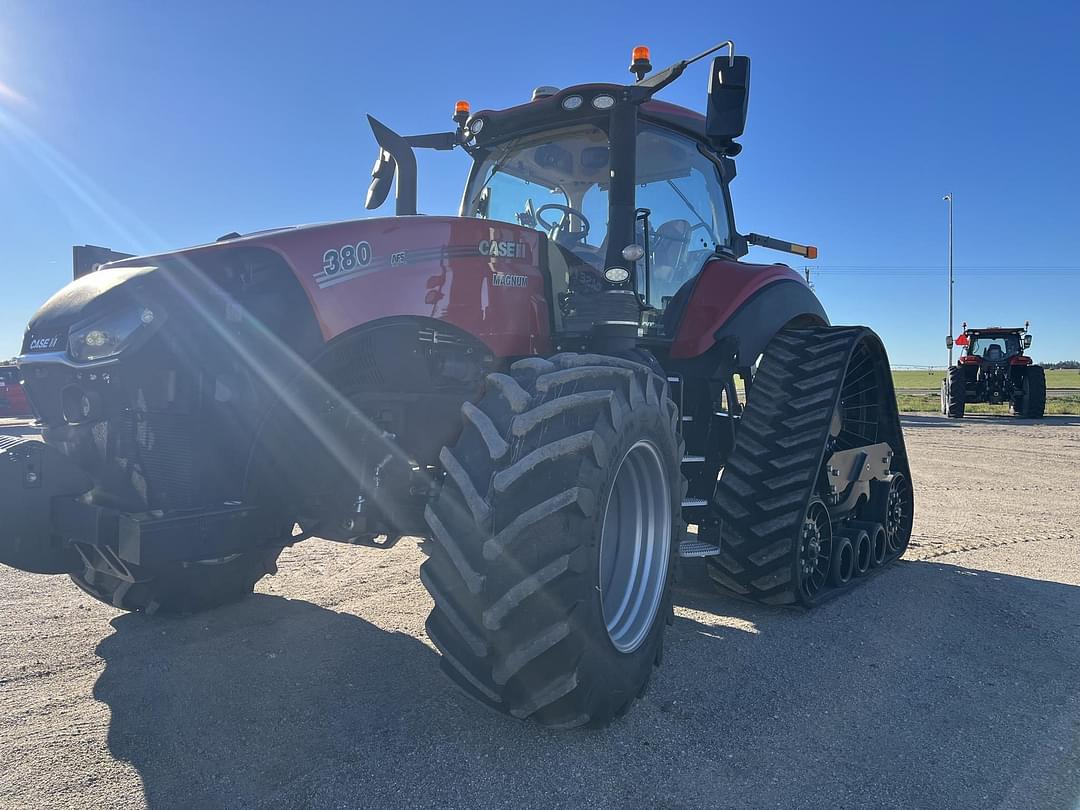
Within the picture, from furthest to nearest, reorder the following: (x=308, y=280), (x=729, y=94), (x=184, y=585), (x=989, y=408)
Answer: (x=989, y=408) → (x=184, y=585) → (x=729, y=94) → (x=308, y=280)

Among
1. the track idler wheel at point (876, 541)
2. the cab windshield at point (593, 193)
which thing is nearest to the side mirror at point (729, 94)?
Answer: the cab windshield at point (593, 193)

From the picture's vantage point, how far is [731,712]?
312 centimetres

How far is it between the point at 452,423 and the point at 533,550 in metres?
1.09

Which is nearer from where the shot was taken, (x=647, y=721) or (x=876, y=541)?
(x=647, y=721)

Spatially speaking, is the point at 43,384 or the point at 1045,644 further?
the point at 1045,644

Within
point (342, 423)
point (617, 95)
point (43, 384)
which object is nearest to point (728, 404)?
point (617, 95)

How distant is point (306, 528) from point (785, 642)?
8.12ft

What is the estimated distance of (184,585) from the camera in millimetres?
4059

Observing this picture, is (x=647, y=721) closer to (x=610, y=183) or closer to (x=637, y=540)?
(x=637, y=540)

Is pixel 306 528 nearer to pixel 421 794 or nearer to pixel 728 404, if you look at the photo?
pixel 421 794

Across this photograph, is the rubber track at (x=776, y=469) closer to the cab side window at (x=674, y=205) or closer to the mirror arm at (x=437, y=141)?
the cab side window at (x=674, y=205)

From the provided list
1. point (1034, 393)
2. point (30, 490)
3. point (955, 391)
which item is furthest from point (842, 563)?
point (1034, 393)

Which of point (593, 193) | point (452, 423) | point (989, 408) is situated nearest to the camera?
point (452, 423)

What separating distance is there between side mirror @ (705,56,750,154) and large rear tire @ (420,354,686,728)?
1.32 m
